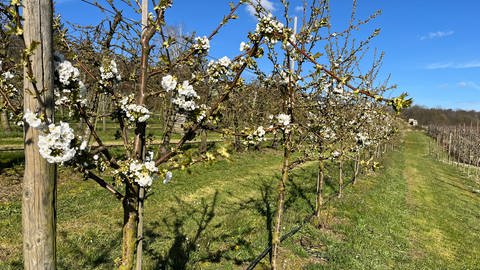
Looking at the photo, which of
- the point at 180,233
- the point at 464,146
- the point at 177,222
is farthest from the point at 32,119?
the point at 464,146

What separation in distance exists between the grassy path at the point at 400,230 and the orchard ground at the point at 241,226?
37mm

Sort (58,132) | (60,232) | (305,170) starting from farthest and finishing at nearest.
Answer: (305,170), (60,232), (58,132)

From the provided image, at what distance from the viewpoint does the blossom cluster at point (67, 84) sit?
2.15 meters

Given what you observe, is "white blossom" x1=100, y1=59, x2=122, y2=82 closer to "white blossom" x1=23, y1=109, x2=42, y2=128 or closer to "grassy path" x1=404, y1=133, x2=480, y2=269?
"white blossom" x1=23, y1=109, x2=42, y2=128

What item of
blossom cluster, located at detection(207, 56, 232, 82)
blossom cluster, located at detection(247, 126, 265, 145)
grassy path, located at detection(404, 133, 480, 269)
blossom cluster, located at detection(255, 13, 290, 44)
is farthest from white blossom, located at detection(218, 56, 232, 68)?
grassy path, located at detection(404, 133, 480, 269)

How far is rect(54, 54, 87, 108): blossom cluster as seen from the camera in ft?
7.05

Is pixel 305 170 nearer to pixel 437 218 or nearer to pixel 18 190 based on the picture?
pixel 437 218

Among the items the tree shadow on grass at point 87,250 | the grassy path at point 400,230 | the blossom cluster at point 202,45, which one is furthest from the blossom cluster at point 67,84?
the grassy path at point 400,230

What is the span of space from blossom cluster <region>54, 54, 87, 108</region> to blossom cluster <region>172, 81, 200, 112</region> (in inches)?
24.9

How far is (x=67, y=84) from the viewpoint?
2.21m

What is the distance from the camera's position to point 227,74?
3027 mm

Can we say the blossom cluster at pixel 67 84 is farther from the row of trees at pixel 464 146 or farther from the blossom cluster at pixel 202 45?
the row of trees at pixel 464 146

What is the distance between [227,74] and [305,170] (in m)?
14.8

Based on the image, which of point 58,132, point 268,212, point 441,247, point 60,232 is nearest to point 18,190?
point 60,232
